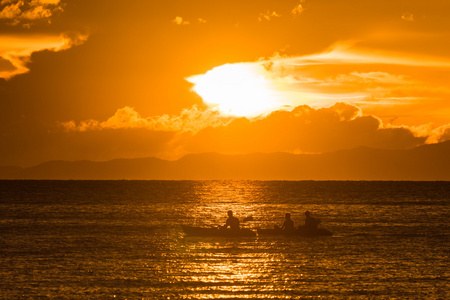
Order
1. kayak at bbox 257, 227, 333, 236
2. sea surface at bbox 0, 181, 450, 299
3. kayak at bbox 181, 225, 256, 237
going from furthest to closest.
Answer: kayak at bbox 181, 225, 256, 237 < kayak at bbox 257, 227, 333, 236 < sea surface at bbox 0, 181, 450, 299

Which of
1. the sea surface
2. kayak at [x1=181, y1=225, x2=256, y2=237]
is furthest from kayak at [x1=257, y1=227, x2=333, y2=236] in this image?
kayak at [x1=181, y1=225, x2=256, y2=237]

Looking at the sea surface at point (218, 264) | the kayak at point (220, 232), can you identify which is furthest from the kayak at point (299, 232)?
the kayak at point (220, 232)

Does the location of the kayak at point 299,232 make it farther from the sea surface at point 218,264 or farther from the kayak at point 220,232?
the kayak at point 220,232

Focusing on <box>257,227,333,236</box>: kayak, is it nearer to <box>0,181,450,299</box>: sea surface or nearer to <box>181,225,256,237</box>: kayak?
<box>0,181,450,299</box>: sea surface

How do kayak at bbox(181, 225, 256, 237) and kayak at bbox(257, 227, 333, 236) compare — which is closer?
kayak at bbox(257, 227, 333, 236)

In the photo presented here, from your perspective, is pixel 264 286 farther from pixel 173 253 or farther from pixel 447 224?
pixel 447 224

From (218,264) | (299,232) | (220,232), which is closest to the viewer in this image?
(218,264)

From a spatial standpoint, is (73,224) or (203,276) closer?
(203,276)

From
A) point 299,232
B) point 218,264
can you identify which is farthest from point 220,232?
point 218,264

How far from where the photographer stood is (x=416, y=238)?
214ft

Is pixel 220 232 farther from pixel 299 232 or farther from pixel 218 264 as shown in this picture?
pixel 218 264

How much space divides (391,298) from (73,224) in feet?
179

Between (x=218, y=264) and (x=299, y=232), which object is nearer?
(x=218, y=264)

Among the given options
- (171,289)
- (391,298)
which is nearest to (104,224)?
(171,289)
